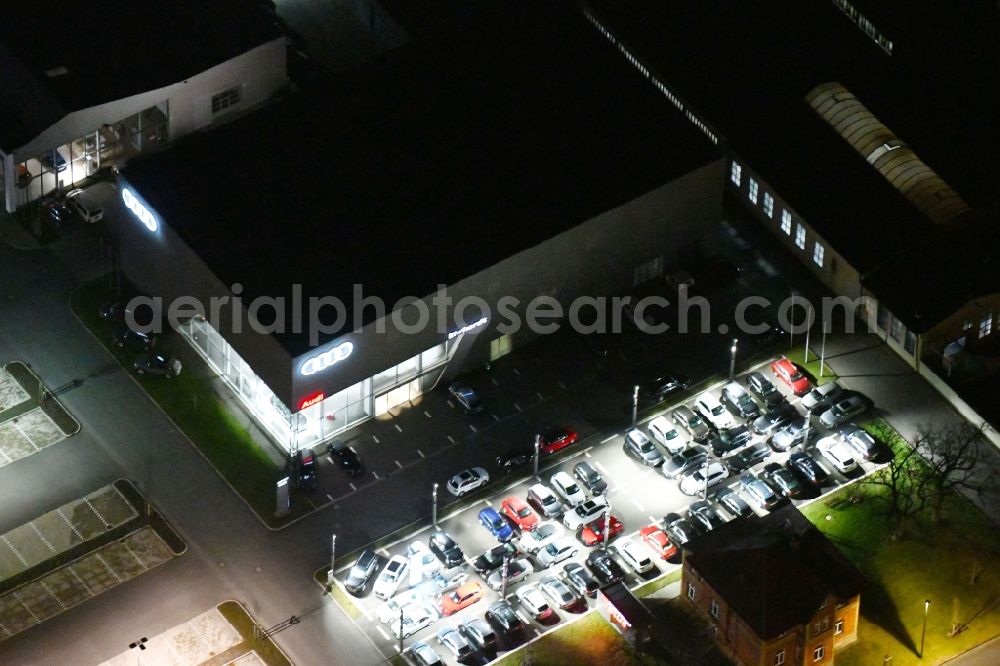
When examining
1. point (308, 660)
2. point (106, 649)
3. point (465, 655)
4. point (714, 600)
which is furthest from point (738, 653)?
point (106, 649)

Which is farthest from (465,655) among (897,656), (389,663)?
(897,656)

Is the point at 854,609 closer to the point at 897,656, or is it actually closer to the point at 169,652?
the point at 897,656

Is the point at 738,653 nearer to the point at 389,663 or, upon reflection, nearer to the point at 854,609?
the point at 854,609

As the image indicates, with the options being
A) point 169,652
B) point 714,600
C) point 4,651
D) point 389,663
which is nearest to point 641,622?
point 714,600

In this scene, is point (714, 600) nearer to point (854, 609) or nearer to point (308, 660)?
point (854, 609)

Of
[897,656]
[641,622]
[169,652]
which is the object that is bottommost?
[897,656]

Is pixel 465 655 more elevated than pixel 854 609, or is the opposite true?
pixel 465 655

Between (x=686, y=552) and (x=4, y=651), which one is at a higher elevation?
(x=4, y=651)
